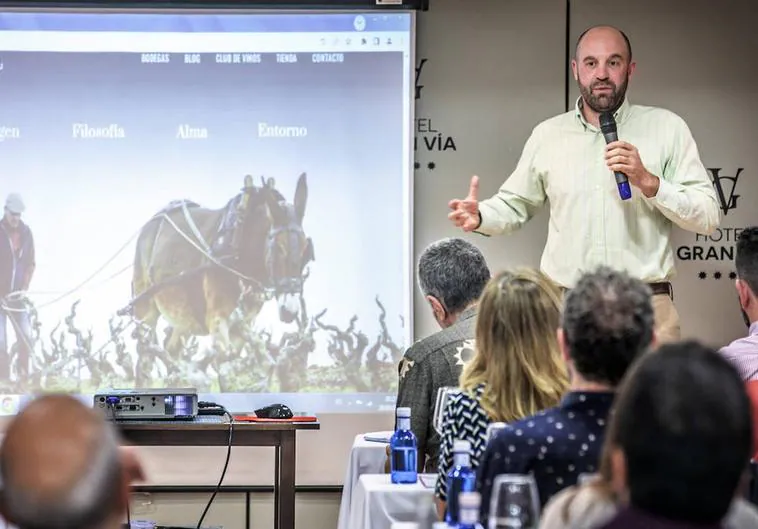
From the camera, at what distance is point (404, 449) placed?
3059 mm

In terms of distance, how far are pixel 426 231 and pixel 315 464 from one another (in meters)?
1.15

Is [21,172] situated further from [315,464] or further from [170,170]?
[315,464]

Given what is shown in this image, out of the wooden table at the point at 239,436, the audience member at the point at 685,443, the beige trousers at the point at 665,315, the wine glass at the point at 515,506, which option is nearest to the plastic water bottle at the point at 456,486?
the wine glass at the point at 515,506

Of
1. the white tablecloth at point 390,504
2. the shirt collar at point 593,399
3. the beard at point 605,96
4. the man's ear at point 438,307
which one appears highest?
the beard at point 605,96

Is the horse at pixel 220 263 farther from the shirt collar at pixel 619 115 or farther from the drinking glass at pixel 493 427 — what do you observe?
the drinking glass at pixel 493 427

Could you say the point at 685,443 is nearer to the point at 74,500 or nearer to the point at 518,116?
the point at 74,500

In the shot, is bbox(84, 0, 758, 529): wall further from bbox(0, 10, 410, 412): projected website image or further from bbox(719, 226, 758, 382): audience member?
bbox(719, 226, 758, 382): audience member

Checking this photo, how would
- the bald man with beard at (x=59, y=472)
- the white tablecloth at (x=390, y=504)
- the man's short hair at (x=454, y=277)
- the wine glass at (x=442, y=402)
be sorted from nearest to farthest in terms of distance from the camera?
1. the bald man with beard at (x=59, y=472)
2. the wine glass at (x=442, y=402)
3. the white tablecloth at (x=390, y=504)
4. the man's short hair at (x=454, y=277)

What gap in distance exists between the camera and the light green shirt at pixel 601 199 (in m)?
4.27

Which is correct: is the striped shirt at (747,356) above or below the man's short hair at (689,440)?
below

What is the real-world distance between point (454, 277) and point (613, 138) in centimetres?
95

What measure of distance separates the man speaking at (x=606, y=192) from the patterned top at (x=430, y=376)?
90 cm

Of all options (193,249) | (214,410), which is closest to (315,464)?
(214,410)

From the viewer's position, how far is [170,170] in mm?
4828
